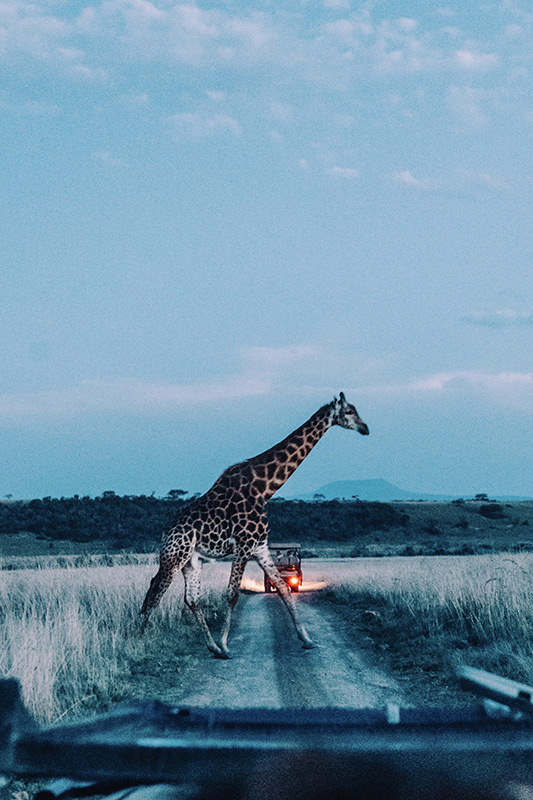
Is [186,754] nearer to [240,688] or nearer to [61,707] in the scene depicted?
[61,707]

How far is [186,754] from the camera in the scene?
1.20 m

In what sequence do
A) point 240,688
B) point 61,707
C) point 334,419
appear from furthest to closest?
1. point 334,419
2. point 240,688
3. point 61,707

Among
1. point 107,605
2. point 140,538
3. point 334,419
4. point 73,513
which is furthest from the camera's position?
point 73,513

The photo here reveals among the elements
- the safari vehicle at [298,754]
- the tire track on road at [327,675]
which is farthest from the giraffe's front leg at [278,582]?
the safari vehicle at [298,754]

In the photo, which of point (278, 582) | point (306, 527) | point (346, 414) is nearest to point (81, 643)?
point (278, 582)

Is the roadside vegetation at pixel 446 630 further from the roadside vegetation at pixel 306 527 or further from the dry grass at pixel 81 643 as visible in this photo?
the roadside vegetation at pixel 306 527

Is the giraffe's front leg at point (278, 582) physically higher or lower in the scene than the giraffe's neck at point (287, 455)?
lower

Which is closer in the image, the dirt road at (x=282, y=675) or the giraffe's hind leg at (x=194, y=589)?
the dirt road at (x=282, y=675)

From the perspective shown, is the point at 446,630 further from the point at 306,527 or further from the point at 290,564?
the point at 306,527

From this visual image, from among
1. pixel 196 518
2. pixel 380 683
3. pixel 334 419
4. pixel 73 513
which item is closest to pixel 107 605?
pixel 196 518

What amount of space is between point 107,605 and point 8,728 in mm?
14459

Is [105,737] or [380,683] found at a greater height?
[105,737]

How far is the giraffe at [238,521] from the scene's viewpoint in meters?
Result: 11.2

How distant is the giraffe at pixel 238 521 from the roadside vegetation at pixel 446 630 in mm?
1817
